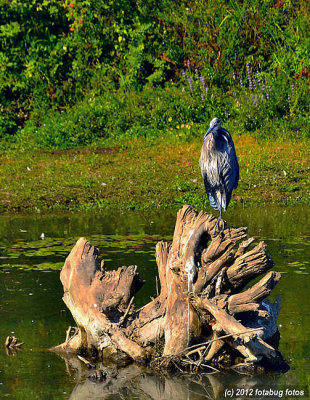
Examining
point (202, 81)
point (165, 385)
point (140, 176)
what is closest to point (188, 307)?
point (165, 385)

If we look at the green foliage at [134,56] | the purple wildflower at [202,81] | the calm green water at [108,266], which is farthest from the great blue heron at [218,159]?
the purple wildflower at [202,81]

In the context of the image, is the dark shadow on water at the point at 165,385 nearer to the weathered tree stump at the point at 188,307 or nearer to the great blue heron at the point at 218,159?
the weathered tree stump at the point at 188,307

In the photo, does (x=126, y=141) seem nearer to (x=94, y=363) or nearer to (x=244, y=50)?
(x=244, y=50)

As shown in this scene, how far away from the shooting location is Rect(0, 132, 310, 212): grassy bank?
1270 cm

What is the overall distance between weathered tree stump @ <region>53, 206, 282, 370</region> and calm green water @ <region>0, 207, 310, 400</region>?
0.22 metres

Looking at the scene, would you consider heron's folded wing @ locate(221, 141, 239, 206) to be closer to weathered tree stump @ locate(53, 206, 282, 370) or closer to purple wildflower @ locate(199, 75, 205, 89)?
weathered tree stump @ locate(53, 206, 282, 370)

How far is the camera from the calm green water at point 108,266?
601 cm

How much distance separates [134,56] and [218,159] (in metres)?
9.91

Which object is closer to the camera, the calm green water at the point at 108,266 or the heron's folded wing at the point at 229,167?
the calm green water at the point at 108,266

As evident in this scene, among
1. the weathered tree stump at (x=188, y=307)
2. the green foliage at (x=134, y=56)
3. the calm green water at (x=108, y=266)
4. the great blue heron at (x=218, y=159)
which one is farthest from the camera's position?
the green foliage at (x=134, y=56)

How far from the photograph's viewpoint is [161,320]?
6.77 metres

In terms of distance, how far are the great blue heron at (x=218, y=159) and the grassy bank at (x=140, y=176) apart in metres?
4.07

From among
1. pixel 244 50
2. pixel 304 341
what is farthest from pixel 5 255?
pixel 244 50

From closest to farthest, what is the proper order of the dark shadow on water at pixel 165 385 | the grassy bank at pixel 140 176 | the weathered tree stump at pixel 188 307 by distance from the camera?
the dark shadow on water at pixel 165 385 < the weathered tree stump at pixel 188 307 < the grassy bank at pixel 140 176
